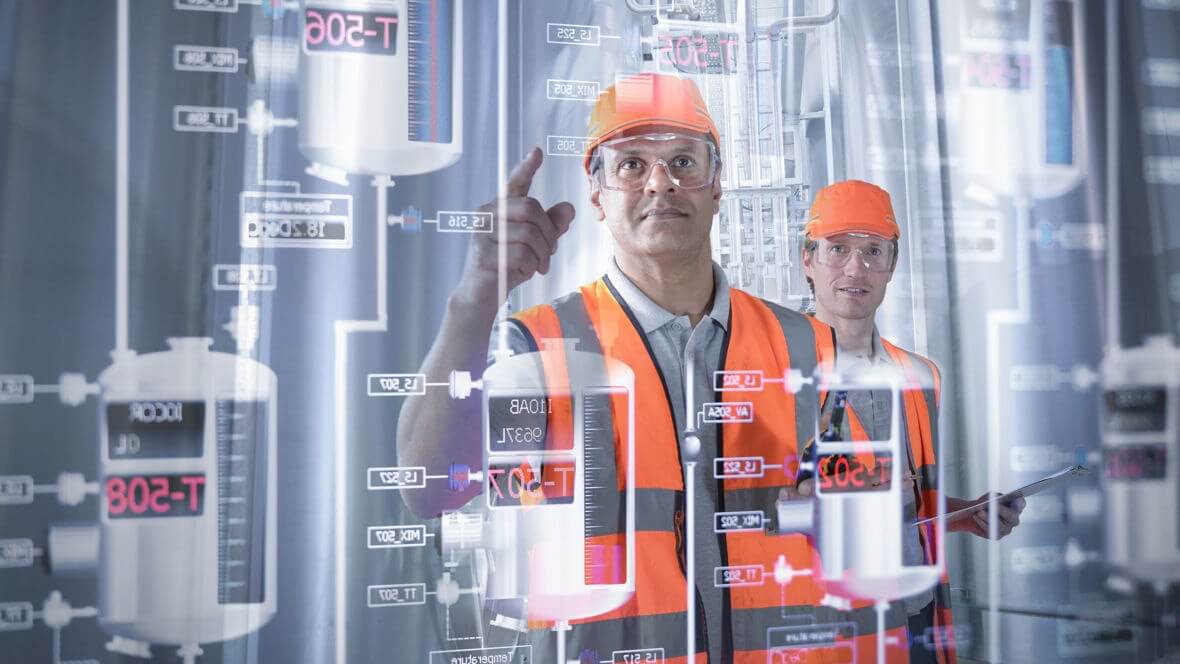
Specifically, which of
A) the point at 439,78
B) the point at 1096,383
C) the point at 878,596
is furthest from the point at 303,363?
the point at 1096,383

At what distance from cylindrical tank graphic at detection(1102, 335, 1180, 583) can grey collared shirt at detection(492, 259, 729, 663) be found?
85cm

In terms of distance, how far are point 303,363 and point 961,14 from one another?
1.40 metres

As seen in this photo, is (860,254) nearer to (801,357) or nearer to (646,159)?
(801,357)

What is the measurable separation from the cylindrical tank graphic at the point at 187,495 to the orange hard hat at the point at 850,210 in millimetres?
1004

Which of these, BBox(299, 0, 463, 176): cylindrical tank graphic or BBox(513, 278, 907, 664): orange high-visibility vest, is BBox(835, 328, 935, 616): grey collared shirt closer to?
BBox(513, 278, 907, 664): orange high-visibility vest

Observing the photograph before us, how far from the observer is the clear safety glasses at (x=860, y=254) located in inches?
72.4

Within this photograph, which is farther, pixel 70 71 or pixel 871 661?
pixel 871 661

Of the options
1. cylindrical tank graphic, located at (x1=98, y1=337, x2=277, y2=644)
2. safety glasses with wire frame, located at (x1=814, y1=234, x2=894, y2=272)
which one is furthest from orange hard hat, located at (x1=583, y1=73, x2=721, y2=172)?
cylindrical tank graphic, located at (x1=98, y1=337, x2=277, y2=644)

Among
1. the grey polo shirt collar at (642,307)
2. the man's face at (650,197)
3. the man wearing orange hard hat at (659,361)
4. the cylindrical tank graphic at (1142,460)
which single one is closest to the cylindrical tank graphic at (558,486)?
the man wearing orange hard hat at (659,361)

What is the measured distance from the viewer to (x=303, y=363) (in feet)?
5.43

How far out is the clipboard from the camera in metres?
1.90

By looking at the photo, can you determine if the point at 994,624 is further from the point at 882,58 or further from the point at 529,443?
the point at 882,58

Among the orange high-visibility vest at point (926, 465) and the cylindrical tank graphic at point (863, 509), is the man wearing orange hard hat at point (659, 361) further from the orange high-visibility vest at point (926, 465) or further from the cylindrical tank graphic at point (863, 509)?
the orange high-visibility vest at point (926, 465)

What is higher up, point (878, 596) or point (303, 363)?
point (303, 363)
